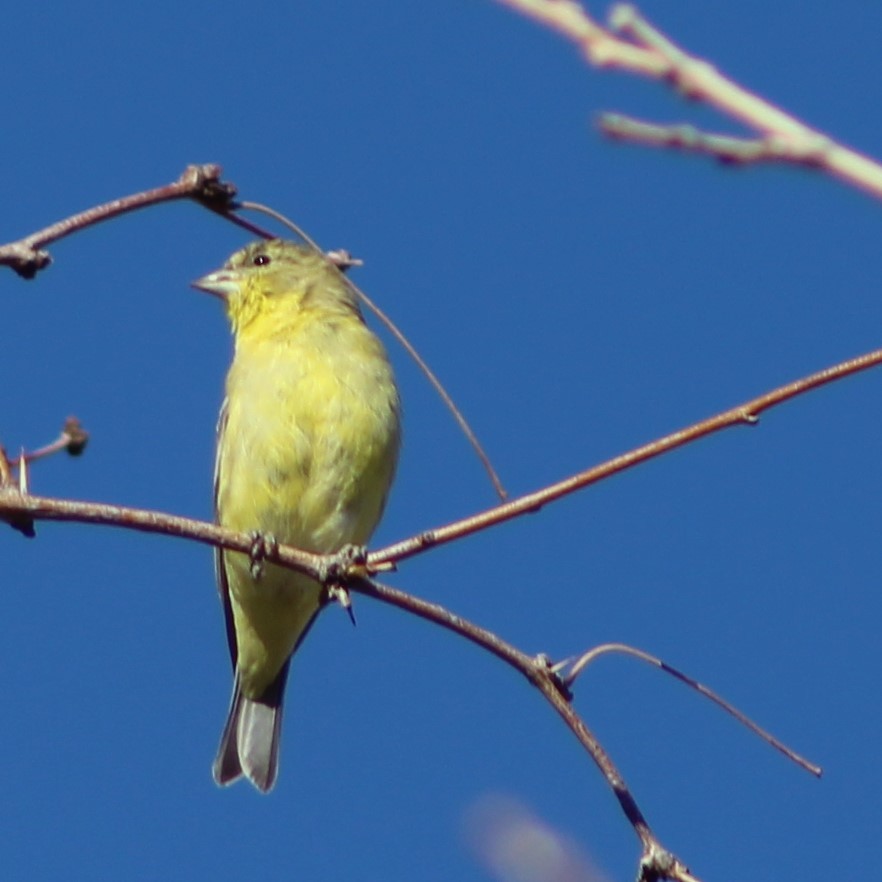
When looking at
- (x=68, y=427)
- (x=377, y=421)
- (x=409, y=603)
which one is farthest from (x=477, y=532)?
(x=377, y=421)

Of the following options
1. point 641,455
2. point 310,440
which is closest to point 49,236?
point 641,455

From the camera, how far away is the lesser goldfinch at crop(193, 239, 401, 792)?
18.7ft

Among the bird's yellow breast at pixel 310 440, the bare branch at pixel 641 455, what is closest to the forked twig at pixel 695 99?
the bare branch at pixel 641 455

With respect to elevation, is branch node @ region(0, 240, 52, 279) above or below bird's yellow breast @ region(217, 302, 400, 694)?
below

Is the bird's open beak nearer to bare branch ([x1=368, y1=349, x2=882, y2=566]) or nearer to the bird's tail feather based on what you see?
the bird's tail feather

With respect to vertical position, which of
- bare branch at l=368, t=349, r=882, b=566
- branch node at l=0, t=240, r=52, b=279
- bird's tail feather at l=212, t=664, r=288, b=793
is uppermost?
bird's tail feather at l=212, t=664, r=288, b=793

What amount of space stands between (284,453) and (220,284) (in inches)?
62.3

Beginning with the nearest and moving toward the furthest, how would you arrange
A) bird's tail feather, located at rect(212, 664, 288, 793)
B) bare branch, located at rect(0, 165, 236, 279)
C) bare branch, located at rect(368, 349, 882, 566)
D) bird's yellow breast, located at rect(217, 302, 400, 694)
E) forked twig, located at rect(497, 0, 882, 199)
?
forked twig, located at rect(497, 0, 882, 199) → bare branch, located at rect(368, 349, 882, 566) → bare branch, located at rect(0, 165, 236, 279) → bird's yellow breast, located at rect(217, 302, 400, 694) → bird's tail feather, located at rect(212, 664, 288, 793)

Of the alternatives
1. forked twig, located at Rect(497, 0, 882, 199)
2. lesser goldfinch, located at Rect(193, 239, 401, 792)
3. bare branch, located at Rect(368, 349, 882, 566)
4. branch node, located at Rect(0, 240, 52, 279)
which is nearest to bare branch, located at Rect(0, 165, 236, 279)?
branch node, located at Rect(0, 240, 52, 279)

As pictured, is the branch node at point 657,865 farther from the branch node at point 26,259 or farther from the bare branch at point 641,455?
the branch node at point 26,259

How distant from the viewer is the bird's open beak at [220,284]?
6934 mm

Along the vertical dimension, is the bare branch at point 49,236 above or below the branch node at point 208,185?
below

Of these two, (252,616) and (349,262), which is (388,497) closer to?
(252,616)

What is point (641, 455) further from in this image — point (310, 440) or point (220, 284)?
point (220, 284)
